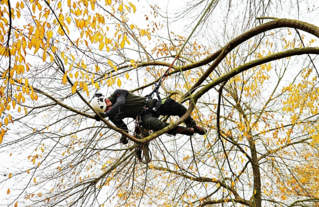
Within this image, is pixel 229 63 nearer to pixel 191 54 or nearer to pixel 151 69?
pixel 191 54

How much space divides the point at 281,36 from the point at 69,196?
632 centimetres

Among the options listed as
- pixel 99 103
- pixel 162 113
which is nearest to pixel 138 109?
pixel 162 113

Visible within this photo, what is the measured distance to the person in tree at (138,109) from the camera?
3.68 metres

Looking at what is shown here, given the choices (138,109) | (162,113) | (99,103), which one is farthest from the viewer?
(162,113)

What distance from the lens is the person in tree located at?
3.68m

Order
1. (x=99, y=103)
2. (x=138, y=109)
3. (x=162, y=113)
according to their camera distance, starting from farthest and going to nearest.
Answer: (x=162, y=113), (x=138, y=109), (x=99, y=103)

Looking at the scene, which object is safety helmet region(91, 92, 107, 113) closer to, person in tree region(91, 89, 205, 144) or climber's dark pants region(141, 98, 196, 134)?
person in tree region(91, 89, 205, 144)

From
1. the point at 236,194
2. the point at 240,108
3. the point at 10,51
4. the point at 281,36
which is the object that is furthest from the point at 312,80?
the point at 10,51

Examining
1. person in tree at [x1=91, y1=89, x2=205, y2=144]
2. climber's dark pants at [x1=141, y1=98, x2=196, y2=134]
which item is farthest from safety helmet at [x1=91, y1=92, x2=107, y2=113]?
climber's dark pants at [x1=141, y1=98, x2=196, y2=134]

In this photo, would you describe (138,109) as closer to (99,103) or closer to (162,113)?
(162,113)

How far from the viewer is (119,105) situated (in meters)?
3.57

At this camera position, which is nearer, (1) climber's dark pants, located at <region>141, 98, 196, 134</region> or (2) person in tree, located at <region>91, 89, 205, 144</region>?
(2) person in tree, located at <region>91, 89, 205, 144</region>

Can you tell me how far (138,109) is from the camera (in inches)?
157

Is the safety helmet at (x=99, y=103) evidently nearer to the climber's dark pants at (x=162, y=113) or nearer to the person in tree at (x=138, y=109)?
the person in tree at (x=138, y=109)
